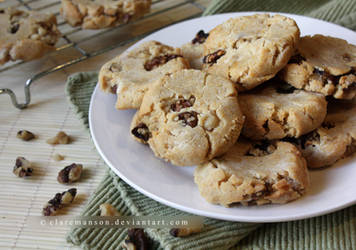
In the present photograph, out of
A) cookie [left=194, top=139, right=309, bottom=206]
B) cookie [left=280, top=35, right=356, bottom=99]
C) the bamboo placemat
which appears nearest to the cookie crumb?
the bamboo placemat

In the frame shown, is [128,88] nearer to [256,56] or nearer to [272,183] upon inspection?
[256,56]

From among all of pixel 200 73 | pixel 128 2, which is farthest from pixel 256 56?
pixel 128 2

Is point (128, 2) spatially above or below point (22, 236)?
above

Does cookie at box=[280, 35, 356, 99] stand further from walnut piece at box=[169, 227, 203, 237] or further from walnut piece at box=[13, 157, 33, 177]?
walnut piece at box=[13, 157, 33, 177]

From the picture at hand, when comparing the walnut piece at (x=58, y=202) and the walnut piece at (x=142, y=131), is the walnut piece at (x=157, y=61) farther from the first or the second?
the walnut piece at (x=58, y=202)

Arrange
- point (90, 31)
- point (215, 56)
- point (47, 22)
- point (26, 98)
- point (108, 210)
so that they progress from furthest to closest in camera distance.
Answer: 1. point (90, 31)
2. point (47, 22)
3. point (26, 98)
4. point (215, 56)
5. point (108, 210)

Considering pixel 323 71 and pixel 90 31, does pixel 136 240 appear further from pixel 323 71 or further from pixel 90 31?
pixel 90 31

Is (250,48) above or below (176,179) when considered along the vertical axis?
above

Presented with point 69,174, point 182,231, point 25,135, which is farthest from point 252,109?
point 25,135
